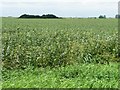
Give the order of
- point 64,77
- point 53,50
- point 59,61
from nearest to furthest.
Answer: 1. point 64,77
2. point 59,61
3. point 53,50

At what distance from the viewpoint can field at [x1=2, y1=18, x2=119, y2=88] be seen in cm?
690

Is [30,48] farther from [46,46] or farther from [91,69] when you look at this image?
[91,69]

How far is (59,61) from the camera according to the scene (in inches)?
358

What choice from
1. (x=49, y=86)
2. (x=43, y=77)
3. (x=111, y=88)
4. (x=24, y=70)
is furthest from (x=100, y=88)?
(x=24, y=70)

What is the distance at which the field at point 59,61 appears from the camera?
690 cm

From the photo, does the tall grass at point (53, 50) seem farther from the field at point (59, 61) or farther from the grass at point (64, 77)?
the grass at point (64, 77)

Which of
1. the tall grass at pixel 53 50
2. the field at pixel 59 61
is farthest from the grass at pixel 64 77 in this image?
the tall grass at pixel 53 50

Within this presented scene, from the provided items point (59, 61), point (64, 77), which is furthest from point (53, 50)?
point (64, 77)

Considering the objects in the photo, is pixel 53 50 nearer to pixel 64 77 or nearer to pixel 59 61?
pixel 59 61

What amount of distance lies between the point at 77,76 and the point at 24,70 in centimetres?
152

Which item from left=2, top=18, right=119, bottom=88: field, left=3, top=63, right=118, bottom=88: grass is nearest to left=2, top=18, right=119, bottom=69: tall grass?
left=2, top=18, right=119, bottom=88: field

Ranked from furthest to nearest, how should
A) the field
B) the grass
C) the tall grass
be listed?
the tall grass, the field, the grass

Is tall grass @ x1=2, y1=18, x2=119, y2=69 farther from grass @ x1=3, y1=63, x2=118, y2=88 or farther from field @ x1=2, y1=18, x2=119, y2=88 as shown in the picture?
grass @ x1=3, y1=63, x2=118, y2=88

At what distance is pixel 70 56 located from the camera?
30.8 ft
